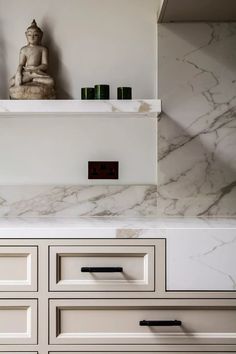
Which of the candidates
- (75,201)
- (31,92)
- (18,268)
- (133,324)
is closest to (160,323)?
(133,324)

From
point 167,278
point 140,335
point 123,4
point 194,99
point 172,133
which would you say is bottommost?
point 140,335

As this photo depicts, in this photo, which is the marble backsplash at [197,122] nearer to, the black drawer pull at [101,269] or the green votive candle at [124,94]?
the green votive candle at [124,94]

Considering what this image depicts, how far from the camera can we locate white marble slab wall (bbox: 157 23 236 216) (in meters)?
2.20

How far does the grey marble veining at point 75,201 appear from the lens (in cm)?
222

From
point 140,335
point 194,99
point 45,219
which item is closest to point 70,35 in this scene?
point 194,99

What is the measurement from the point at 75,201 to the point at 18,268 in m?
0.51

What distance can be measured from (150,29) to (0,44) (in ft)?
2.01

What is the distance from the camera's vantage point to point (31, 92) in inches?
83.4

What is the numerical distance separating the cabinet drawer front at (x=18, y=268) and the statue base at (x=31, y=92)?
25.4 inches

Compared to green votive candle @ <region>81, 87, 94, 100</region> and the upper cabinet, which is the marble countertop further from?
the upper cabinet

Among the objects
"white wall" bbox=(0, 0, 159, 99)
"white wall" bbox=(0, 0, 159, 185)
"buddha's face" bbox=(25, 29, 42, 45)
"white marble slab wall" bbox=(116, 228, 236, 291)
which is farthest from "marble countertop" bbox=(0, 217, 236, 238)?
"buddha's face" bbox=(25, 29, 42, 45)

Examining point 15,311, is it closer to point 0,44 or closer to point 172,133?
point 172,133

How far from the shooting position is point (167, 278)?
5.73 feet

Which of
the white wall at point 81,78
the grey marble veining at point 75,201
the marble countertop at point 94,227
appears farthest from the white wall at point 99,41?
the marble countertop at point 94,227
